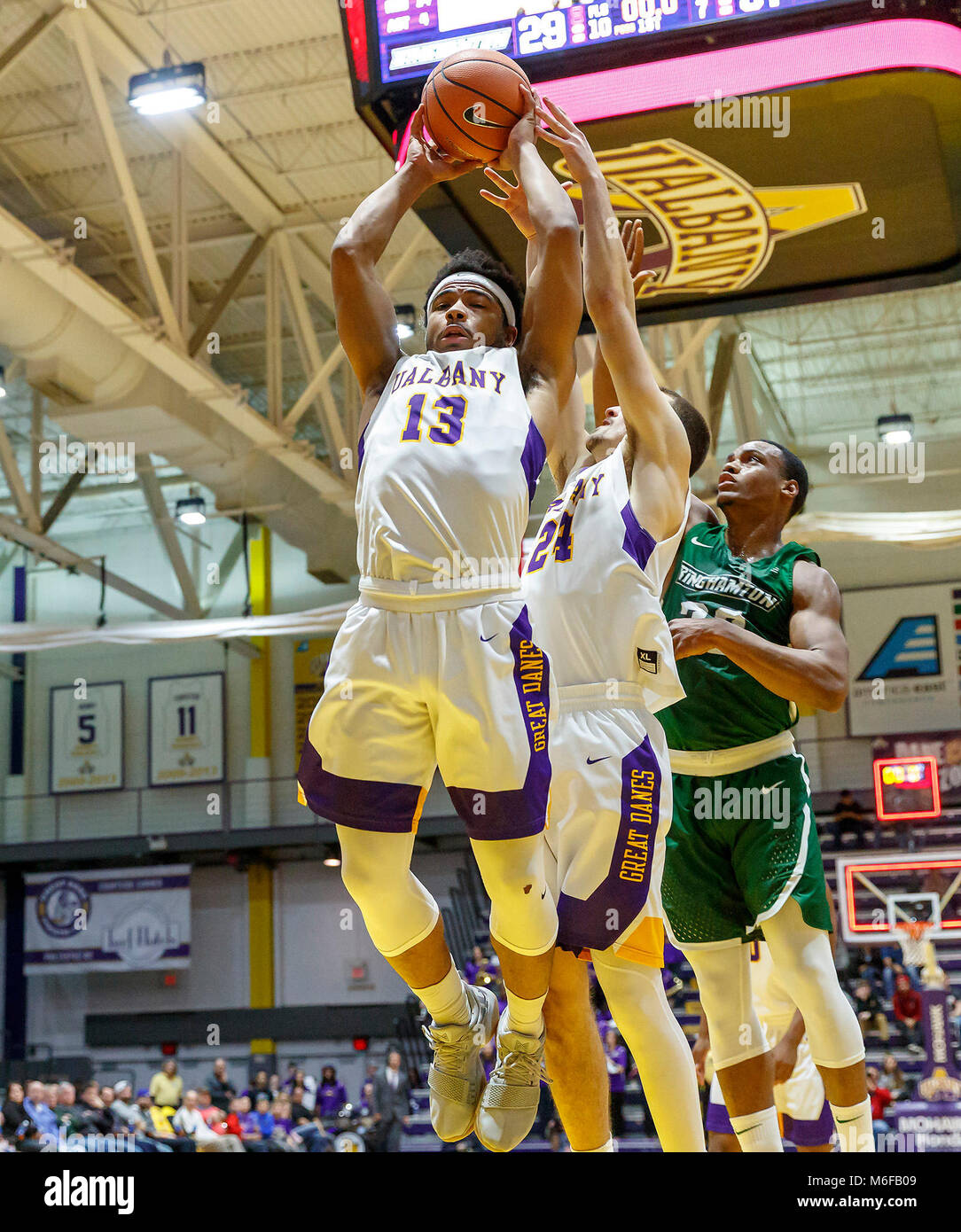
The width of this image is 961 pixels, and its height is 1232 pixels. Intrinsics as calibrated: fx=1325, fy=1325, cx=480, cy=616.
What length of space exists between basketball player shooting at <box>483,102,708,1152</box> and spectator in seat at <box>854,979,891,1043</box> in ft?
39.2

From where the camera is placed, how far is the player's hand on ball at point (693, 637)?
3500 mm

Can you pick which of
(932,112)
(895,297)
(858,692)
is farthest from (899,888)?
(932,112)

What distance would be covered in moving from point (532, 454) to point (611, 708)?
26.7 inches

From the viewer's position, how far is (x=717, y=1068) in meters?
3.62

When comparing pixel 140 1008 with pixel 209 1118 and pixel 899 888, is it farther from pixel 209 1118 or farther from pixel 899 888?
pixel 899 888

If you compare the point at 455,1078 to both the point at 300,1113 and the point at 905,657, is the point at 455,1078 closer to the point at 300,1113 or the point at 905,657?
the point at 300,1113

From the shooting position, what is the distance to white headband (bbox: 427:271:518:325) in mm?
3230

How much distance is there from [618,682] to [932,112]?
243 cm

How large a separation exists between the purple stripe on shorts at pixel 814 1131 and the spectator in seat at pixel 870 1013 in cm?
1000

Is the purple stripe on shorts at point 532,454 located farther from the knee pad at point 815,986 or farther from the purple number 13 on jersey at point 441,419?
the knee pad at point 815,986

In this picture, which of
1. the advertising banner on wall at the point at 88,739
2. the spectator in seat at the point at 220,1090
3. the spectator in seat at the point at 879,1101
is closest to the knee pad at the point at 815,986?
the spectator in seat at the point at 879,1101

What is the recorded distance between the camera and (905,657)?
753 inches

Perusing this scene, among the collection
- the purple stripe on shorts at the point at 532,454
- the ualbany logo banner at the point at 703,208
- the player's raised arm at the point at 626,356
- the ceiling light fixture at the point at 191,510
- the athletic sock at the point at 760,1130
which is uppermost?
the ceiling light fixture at the point at 191,510

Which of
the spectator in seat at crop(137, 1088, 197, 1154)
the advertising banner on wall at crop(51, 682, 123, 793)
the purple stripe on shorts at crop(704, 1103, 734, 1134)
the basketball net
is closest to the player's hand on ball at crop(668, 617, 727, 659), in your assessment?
the purple stripe on shorts at crop(704, 1103, 734, 1134)
